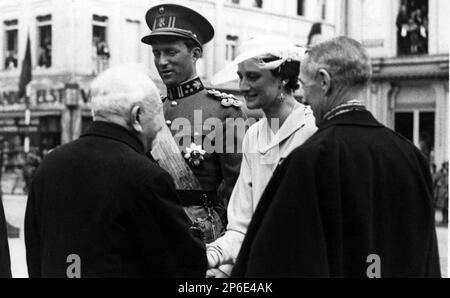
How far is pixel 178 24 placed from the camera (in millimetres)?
3766

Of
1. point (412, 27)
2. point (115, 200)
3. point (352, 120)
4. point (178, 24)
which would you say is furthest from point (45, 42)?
A: point (352, 120)

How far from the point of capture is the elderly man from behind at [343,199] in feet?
7.51

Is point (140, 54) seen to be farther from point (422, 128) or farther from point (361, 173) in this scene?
point (361, 173)

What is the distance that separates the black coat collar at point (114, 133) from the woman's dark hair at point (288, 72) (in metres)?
0.84

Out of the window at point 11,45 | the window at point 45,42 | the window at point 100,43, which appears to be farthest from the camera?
the window at point 11,45

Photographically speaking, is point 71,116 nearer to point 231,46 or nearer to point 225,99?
point 231,46

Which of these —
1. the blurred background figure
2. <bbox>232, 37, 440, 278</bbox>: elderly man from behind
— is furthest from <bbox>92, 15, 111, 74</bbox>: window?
<bbox>232, 37, 440, 278</bbox>: elderly man from behind

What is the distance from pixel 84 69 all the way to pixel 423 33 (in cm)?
603

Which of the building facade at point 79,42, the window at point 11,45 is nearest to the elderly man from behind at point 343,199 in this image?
the building facade at point 79,42

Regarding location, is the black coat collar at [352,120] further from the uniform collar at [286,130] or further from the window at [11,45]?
the window at [11,45]

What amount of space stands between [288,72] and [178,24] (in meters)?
0.67

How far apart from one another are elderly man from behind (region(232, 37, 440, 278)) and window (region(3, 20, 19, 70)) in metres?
12.7

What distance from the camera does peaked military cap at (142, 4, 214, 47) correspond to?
373 cm
